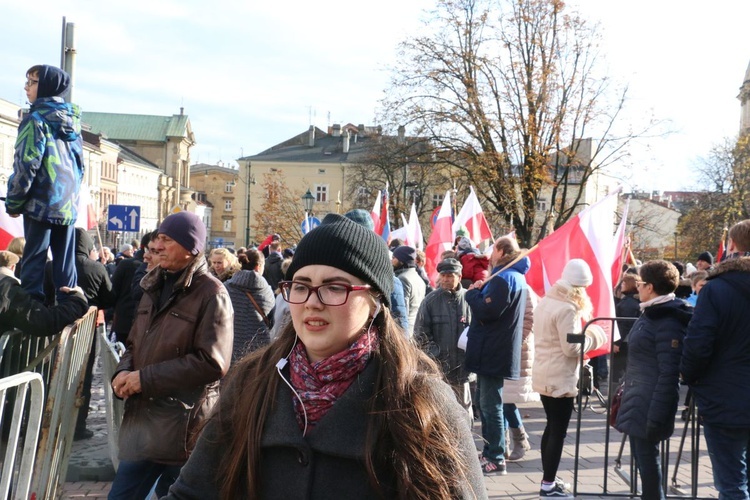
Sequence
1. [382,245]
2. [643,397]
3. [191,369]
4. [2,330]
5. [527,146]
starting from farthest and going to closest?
[527,146], [643,397], [2,330], [191,369], [382,245]

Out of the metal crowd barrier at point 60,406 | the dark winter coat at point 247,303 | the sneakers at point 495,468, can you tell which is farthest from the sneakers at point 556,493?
the metal crowd barrier at point 60,406

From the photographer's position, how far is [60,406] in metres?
4.91

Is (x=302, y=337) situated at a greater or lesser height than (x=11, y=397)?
greater

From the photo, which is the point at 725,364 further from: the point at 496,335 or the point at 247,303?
the point at 247,303

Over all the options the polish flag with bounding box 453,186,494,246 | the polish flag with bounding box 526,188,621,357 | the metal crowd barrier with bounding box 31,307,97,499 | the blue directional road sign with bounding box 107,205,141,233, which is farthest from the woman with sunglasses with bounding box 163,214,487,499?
the blue directional road sign with bounding box 107,205,141,233

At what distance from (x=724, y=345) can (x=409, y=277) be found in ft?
13.7

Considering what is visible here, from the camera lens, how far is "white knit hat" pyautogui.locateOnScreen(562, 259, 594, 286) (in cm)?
692

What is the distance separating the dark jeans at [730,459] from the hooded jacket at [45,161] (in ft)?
14.3

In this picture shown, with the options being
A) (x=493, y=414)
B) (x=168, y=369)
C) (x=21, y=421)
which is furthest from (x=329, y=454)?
(x=493, y=414)

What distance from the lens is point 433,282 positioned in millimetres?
15555

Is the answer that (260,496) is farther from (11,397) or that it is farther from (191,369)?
(11,397)

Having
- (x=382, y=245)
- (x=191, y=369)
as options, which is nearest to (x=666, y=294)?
(x=191, y=369)

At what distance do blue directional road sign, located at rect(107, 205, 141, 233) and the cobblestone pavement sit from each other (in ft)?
40.0

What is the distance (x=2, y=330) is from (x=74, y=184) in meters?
1.00
